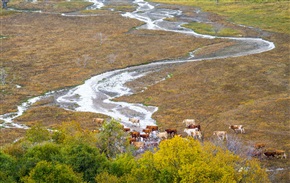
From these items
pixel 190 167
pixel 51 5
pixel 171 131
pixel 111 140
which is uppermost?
pixel 190 167

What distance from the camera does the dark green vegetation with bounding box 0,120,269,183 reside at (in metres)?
31.2

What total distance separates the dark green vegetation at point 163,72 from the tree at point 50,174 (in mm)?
167

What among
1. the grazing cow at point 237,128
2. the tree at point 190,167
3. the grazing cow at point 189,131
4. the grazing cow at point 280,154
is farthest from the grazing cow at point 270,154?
the tree at point 190,167

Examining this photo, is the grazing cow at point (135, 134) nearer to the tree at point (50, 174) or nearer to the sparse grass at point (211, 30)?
the tree at point (50, 174)

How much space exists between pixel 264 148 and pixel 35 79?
48519mm

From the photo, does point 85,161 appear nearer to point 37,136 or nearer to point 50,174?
point 50,174

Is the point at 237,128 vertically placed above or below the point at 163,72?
above

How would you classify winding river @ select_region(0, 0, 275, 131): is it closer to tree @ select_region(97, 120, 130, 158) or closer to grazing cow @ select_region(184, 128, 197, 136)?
grazing cow @ select_region(184, 128, 197, 136)

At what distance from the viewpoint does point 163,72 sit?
87375 millimetres

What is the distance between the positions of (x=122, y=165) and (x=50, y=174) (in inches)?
223

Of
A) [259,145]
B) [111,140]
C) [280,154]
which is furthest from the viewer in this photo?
[259,145]

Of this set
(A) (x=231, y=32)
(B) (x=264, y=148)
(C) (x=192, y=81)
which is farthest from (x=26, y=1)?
(B) (x=264, y=148)

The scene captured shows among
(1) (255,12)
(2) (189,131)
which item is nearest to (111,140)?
(2) (189,131)

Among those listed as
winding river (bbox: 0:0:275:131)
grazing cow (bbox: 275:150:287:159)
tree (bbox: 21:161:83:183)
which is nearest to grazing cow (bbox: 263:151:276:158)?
grazing cow (bbox: 275:150:287:159)
